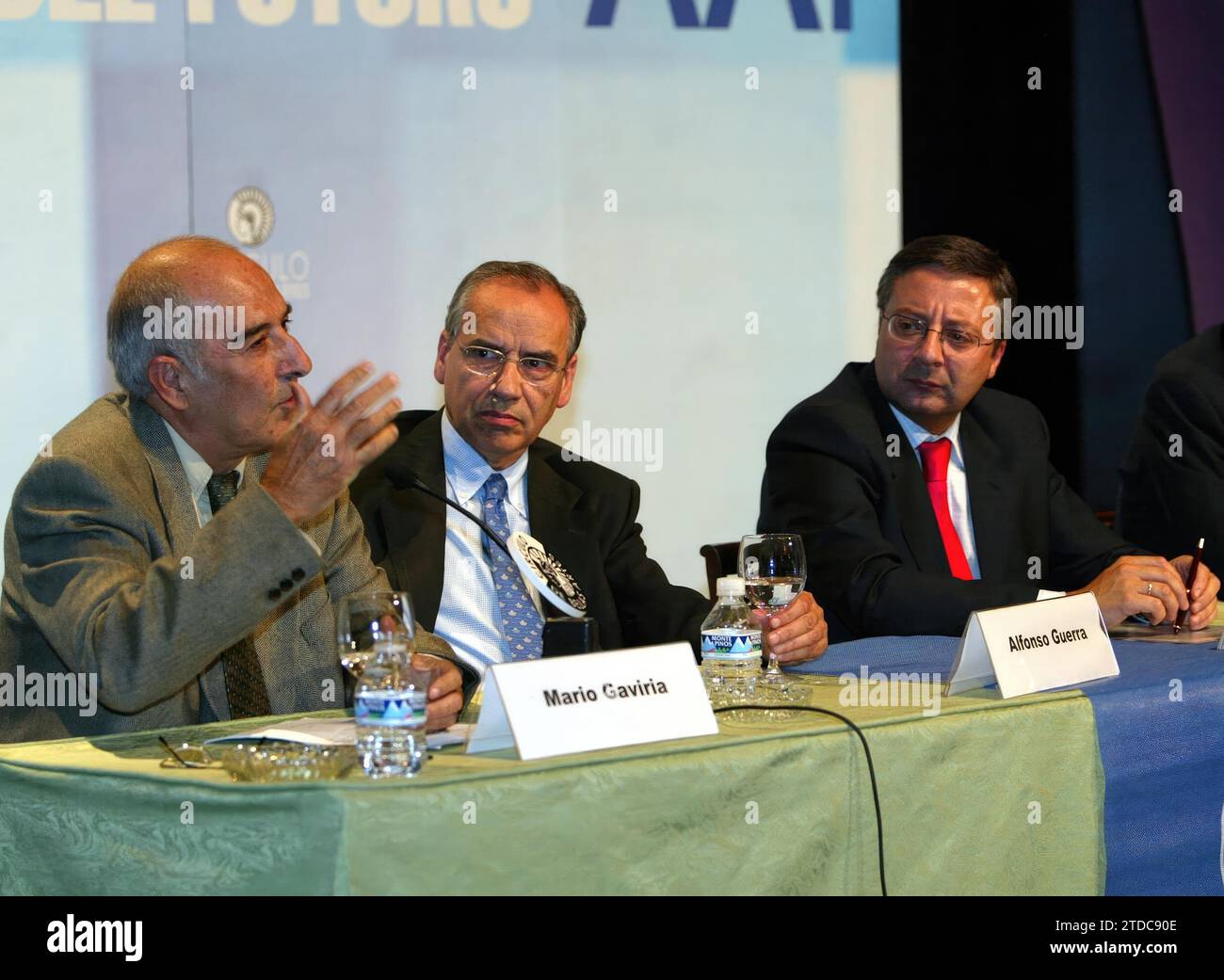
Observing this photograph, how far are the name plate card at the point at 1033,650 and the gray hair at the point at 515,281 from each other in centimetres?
119

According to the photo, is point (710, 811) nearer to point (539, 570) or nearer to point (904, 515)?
point (539, 570)

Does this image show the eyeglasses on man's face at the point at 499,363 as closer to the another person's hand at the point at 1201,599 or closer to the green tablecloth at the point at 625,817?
the green tablecloth at the point at 625,817

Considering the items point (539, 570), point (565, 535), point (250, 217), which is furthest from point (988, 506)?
point (250, 217)

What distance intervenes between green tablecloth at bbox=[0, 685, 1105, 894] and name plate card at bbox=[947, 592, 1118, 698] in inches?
2.3

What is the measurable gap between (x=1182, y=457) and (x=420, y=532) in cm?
213

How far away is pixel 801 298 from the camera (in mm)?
4836

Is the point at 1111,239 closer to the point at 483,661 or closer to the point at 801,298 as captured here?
the point at 801,298

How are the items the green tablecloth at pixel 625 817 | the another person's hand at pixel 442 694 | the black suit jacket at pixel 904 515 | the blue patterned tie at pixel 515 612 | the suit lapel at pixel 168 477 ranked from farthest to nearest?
1. the black suit jacket at pixel 904 515
2. the blue patterned tie at pixel 515 612
3. the suit lapel at pixel 168 477
4. the another person's hand at pixel 442 694
5. the green tablecloth at pixel 625 817

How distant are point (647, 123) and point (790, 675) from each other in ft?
8.95

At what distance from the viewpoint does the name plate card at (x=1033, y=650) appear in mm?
2125

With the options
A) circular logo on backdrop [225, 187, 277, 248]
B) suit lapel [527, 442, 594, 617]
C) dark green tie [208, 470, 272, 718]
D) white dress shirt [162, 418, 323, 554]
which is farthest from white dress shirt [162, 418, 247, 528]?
circular logo on backdrop [225, 187, 277, 248]

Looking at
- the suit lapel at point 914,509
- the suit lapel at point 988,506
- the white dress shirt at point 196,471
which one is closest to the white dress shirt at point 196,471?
the white dress shirt at point 196,471

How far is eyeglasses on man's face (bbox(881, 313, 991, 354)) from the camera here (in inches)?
129

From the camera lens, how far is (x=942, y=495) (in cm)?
330
